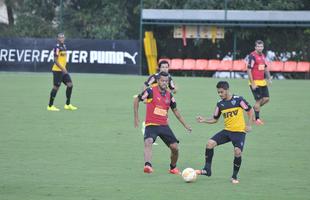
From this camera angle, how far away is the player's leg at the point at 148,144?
11266mm

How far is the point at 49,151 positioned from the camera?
523 inches

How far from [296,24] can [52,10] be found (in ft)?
50.1

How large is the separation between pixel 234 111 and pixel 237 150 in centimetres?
62

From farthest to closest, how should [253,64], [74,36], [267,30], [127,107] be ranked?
[74,36] → [267,30] → [127,107] → [253,64]

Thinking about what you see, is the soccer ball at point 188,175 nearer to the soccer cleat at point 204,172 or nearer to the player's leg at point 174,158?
the soccer cleat at point 204,172

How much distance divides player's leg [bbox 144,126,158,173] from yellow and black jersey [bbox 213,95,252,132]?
114cm

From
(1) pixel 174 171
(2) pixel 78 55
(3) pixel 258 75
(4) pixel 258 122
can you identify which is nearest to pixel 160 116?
(1) pixel 174 171

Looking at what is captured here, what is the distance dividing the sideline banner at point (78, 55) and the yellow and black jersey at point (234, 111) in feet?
87.5

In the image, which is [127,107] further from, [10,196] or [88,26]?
[88,26]

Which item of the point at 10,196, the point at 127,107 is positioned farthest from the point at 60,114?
the point at 10,196

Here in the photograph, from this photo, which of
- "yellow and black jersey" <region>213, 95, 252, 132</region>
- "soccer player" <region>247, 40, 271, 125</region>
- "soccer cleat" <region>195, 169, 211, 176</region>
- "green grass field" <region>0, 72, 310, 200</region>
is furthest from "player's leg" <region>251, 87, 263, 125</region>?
"soccer cleat" <region>195, 169, 211, 176</region>

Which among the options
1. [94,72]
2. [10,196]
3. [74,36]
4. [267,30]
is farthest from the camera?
[74,36]

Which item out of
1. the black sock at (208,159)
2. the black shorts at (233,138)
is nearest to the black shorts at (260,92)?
the black shorts at (233,138)

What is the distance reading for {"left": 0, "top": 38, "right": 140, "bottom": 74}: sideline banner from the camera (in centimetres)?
3775
